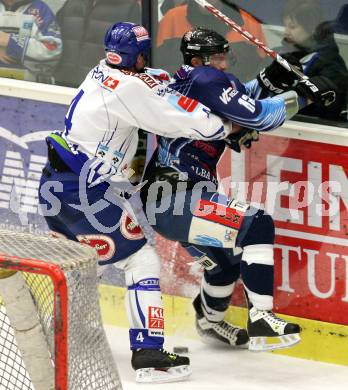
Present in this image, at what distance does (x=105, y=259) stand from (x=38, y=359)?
4.77ft


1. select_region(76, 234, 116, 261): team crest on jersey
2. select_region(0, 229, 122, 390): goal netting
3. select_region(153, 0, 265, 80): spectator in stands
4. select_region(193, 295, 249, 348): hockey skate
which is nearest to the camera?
select_region(0, 229, 122, 390): goal netting

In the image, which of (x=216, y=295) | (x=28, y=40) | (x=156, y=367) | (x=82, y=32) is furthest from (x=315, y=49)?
(x=28, y=40)

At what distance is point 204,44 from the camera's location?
246 inches

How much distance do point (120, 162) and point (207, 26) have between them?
80cm

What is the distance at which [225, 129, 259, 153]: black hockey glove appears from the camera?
6.41 metres

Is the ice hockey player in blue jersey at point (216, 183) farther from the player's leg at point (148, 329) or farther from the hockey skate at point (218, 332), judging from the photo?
the hockey skate at point (218, 332)

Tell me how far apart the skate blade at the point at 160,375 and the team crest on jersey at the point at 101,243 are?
0.52 metres

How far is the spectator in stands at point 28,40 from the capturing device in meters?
7.23

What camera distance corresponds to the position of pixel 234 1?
6586 millimetres

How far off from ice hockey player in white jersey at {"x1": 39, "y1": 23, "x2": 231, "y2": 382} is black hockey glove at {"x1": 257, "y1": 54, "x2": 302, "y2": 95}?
1.11 ft

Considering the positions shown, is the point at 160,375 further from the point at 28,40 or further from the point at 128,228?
the point at 28,40

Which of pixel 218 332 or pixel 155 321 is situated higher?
pixel 155 321

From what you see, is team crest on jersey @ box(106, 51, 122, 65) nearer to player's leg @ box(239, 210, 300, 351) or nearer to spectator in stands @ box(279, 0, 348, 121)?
spectator in stands @ box(279, 0, 348, 121)

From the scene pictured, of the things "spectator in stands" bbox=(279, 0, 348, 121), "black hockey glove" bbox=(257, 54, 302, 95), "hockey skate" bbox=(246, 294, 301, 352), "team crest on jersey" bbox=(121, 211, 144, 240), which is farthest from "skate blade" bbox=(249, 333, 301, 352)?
"black hockey glove" bbox=(257, 54, 302, 95)
